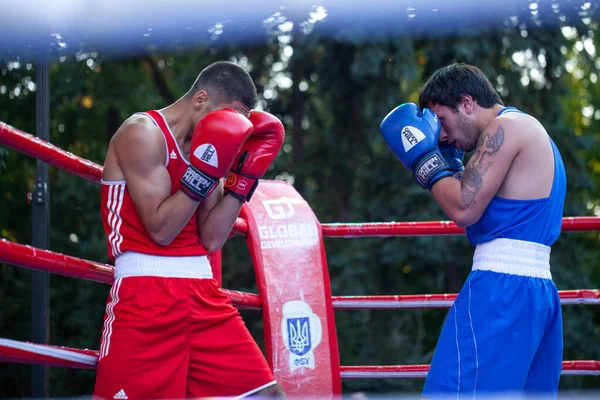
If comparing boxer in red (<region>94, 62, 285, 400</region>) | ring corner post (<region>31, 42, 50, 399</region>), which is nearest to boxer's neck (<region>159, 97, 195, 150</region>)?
boxer in red (<region>94, 62, 285, 400</region>)

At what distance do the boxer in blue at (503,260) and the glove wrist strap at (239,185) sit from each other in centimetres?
49

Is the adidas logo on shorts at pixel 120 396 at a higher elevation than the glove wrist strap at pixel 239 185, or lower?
lower

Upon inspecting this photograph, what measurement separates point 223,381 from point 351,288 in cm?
466

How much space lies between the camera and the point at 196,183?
78.2 inches

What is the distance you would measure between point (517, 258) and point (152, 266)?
1.00 meters

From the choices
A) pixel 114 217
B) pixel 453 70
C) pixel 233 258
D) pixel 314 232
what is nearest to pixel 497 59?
pixel 233 258

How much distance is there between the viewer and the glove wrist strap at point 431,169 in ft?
7.02

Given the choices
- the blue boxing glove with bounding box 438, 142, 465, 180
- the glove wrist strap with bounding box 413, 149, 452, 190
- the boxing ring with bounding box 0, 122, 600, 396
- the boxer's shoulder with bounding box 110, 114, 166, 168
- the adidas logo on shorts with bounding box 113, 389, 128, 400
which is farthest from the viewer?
the boxing ring with bounding box 0, 122, 600, 396

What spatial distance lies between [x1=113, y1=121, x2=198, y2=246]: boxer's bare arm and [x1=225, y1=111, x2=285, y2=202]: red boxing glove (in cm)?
25

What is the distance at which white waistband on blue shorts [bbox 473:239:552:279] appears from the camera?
6.77 ft

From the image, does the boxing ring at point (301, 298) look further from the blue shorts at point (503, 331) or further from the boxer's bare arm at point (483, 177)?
the boxer's bare arm at point (483, 177)

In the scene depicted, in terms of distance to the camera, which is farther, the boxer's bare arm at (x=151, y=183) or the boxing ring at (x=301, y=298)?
the boxing ring at (x=301, y=298)

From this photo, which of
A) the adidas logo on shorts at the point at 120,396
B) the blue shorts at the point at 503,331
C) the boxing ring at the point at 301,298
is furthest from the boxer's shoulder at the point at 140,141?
Answer: the blue shorts at the point at 503,331

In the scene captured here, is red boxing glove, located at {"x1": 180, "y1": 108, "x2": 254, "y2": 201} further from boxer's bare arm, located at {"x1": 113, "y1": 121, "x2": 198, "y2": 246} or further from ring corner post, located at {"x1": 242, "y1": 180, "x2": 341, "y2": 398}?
ring corner post, located at {"x1": 242, "y1": 180, "x2": 341, "y2": 398}
